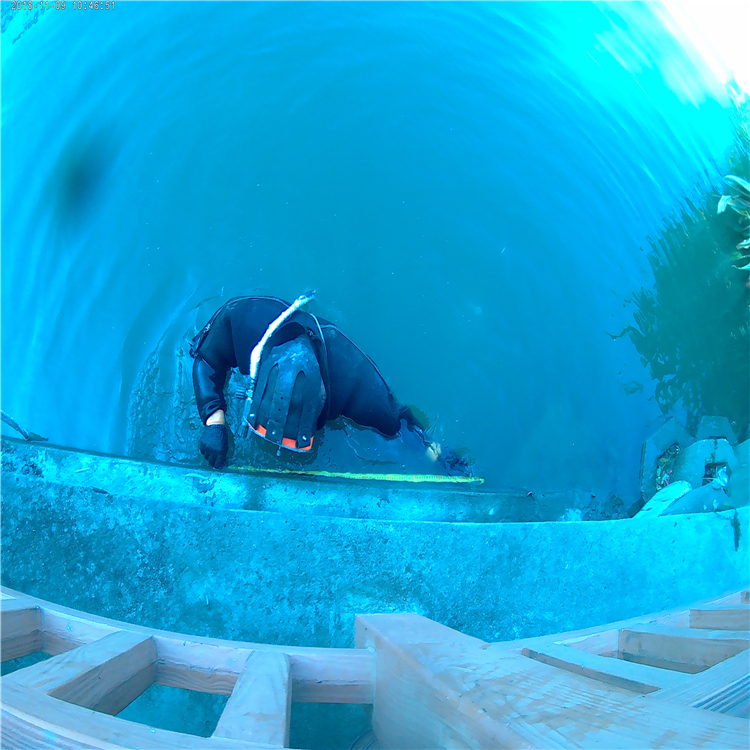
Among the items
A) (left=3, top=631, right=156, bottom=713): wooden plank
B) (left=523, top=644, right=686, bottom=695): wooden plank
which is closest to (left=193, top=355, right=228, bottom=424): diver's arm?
(left=3, top=631, right=156, bottom=713): wooden plank

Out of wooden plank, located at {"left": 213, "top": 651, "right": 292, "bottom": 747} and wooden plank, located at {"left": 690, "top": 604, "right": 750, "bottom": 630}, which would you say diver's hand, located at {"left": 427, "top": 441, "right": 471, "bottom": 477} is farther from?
wooden plank, located at {"left": 213, "top": 651, "right": 292, "bottom": 747}

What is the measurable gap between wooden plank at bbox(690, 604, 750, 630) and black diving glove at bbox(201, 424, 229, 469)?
347cm

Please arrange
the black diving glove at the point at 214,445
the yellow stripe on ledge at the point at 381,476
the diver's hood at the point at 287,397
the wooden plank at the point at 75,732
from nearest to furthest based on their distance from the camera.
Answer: the wooden plank at the point at 75,732 → the diver's hood at the point at 287,397 → the black diving glove at the point at 214,445 → the yellow stripe on ledge at the point at 381,476

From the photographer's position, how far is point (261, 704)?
146 cm

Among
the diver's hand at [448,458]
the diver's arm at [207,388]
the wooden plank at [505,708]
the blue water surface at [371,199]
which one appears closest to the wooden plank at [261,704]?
the wooden plank at [505,708]

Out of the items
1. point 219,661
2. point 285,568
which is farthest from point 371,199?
point 219,661

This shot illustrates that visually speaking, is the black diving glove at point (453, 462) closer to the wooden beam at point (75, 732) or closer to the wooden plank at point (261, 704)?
the wooden plank at point (261, 704)

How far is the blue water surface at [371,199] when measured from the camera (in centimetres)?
530

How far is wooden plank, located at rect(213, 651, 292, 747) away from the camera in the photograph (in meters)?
1.27

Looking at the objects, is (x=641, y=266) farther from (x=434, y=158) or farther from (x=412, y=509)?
(x=412, y=509)

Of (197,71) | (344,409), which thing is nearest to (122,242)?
(197,71)

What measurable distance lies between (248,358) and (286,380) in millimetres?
1131

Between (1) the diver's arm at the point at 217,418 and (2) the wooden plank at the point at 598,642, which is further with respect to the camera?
(1) the diver's arm at the point at 217,418

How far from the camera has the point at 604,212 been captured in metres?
5.71
